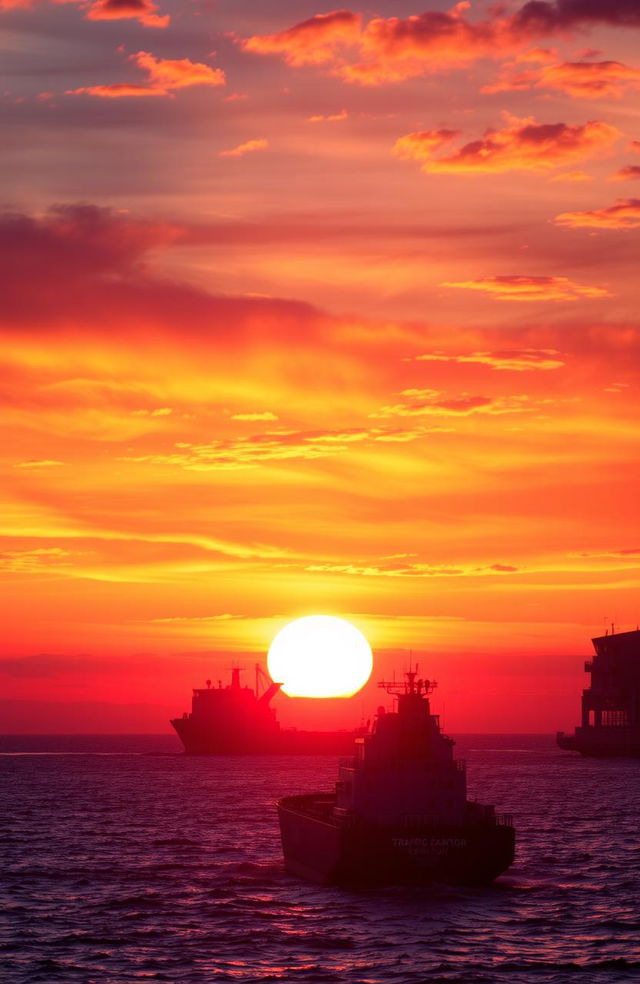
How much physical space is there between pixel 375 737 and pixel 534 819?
159 feet

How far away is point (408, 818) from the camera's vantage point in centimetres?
5394

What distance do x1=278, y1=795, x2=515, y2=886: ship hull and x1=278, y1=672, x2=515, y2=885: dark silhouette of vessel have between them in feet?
0.13

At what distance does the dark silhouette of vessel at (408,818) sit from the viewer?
5334cm

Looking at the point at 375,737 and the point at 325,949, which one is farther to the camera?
the point at 375,737

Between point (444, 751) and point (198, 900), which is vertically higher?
point (444, 751)

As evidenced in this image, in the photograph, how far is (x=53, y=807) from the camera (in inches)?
4683

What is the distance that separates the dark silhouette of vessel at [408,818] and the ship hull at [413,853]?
4 cm

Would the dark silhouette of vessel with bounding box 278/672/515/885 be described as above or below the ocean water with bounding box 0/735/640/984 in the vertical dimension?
above

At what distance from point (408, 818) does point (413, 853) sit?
152 cm

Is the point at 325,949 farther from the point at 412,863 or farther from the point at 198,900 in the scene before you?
the point at 198,900

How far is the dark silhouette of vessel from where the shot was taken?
53344 millimetres

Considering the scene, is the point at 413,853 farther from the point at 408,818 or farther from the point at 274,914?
the point at 274,914

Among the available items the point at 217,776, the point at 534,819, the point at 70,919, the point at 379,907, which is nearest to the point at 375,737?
the point at 379,907

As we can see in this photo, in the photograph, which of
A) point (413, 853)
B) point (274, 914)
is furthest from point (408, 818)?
point (274, 914)
